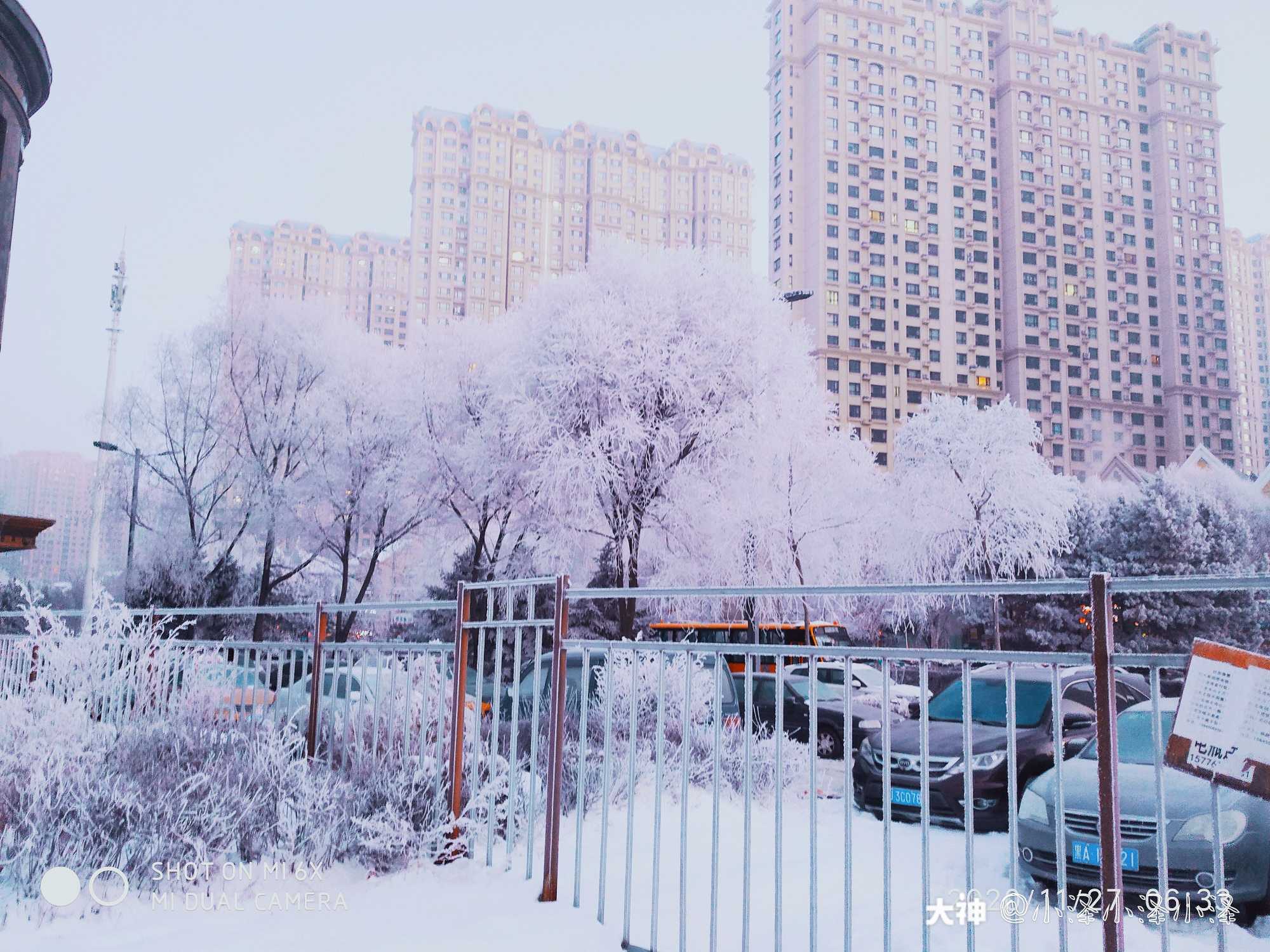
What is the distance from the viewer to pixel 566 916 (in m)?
4.72

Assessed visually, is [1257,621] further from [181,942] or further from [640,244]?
[181,942]

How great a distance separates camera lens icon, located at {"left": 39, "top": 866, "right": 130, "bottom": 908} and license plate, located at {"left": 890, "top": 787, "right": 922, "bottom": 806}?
473 cm

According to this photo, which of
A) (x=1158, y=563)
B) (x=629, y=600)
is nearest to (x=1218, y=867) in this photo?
(x=629, y=600)

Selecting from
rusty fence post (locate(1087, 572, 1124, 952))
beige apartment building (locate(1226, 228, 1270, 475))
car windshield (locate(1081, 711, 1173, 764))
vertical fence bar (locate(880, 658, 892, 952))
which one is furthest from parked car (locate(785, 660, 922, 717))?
beige apartment building (locate(1226, 228, 1270, 475))

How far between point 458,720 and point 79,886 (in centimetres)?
204

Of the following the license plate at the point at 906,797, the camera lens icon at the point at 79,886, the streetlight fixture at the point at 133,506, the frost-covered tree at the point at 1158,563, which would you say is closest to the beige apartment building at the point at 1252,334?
the frost-covered tree at the point at 1158,563

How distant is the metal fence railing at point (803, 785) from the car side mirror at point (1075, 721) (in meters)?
0.03

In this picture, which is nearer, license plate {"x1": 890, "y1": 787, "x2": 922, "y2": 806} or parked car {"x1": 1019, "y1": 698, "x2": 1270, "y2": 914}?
parked car {"x1": 1019, "y1": 698, "x2": 1270, "y2": 914}

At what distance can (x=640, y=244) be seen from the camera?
27.1 m

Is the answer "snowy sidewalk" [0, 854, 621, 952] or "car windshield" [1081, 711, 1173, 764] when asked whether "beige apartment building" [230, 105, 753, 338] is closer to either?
"car windshield" [1081, 711, 1173, 764]

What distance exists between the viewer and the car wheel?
1263cm

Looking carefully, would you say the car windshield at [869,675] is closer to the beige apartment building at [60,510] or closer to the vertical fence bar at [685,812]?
the vertical fence bar at [685,812]

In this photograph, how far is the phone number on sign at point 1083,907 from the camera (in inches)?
107

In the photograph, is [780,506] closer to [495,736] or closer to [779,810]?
[495,736]
